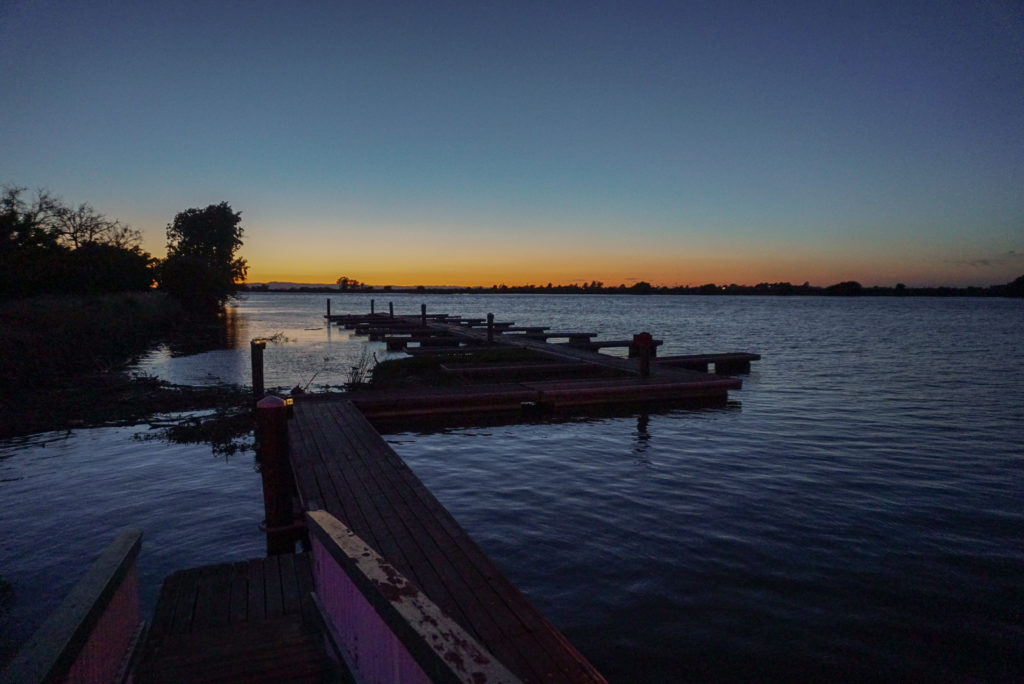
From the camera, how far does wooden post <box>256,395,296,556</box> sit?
6.33m

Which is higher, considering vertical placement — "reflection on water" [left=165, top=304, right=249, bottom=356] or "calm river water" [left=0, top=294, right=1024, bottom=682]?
"reflection on water" [left=165, top=304, right=249, bottom=356]

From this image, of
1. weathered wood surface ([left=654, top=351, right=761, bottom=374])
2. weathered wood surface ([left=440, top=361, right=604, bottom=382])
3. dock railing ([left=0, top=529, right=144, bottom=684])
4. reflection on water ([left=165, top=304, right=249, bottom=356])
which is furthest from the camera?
reflection on water ([left=165, top=304, right=249, bottom=356])

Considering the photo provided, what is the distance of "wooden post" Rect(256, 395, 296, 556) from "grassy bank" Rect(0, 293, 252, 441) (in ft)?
22.3

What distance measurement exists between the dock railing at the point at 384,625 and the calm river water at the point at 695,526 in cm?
256

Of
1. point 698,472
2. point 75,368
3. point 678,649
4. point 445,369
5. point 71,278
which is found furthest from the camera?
point 71,278

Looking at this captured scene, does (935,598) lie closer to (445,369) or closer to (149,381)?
(445,369)

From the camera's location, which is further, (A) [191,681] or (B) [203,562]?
(B) [203,562]

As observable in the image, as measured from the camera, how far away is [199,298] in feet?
190

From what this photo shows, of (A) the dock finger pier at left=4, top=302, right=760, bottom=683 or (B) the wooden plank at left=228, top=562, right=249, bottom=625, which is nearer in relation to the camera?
(A) the dock finger pier at left=4, top=302, right=760, bottom=683

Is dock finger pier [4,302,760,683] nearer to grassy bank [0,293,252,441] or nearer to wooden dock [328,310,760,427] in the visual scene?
wooden dock [328,310,760,427]

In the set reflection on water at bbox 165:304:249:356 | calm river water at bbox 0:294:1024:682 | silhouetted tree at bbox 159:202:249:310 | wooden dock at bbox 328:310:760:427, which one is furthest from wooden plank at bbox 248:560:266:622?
silhouetted tree at bbox 159:202:249:310

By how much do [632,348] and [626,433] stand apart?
13.2 m

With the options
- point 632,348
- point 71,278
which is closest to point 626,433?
point 632,348

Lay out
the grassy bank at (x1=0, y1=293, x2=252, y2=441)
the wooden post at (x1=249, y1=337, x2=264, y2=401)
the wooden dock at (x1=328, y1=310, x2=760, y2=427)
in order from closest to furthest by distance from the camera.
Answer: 1. the wooden post at (x1=249, y1=337, x2=264, y2=401)
2. the grassy bank at (x1=0, y1=293, x2=252, y2=441)
3. the wooden dock at (x1=328, y1=310, x2=760, y2=427)
